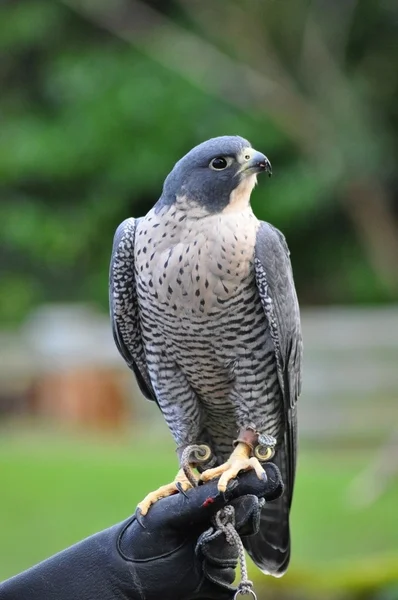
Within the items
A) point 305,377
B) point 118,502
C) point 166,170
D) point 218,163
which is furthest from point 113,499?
point 166,170

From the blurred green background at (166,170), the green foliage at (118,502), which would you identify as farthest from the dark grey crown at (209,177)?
the blurred green background at (166,170)

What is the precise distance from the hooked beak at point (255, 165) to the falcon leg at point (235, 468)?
73cm

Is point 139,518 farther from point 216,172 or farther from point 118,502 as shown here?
point 118,502

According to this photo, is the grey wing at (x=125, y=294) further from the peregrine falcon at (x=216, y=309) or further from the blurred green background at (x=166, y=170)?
the blurred green background at (x=166, y=170)

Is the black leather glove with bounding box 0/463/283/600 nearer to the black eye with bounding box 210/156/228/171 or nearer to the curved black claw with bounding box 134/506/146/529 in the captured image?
the curved black claw with bounding box 134/506/146/529

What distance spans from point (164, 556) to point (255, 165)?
3.32ft

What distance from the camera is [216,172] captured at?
262 centimetres

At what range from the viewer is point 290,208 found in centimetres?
1277

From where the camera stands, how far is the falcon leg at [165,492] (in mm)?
2408

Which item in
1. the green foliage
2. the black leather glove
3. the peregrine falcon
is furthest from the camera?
the green foliage

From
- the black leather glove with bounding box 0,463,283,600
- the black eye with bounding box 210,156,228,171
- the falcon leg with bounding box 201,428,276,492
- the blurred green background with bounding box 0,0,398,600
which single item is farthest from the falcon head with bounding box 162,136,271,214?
the blurred green background with bounding box 0,0,398,600

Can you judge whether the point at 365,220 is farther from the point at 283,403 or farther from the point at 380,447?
the point at 283,403

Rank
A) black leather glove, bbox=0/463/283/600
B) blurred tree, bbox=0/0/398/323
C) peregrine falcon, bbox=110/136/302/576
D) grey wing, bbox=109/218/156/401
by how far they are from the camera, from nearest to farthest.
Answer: black leather glove, bbox=0/463/283/600 < peregrine falcon, bbox=110/136/302/576 < grey wing, bbox=109/218/156/401 < blurred tree, bbox=0/0/398/323

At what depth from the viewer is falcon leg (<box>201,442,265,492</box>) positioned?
7.89 ft
